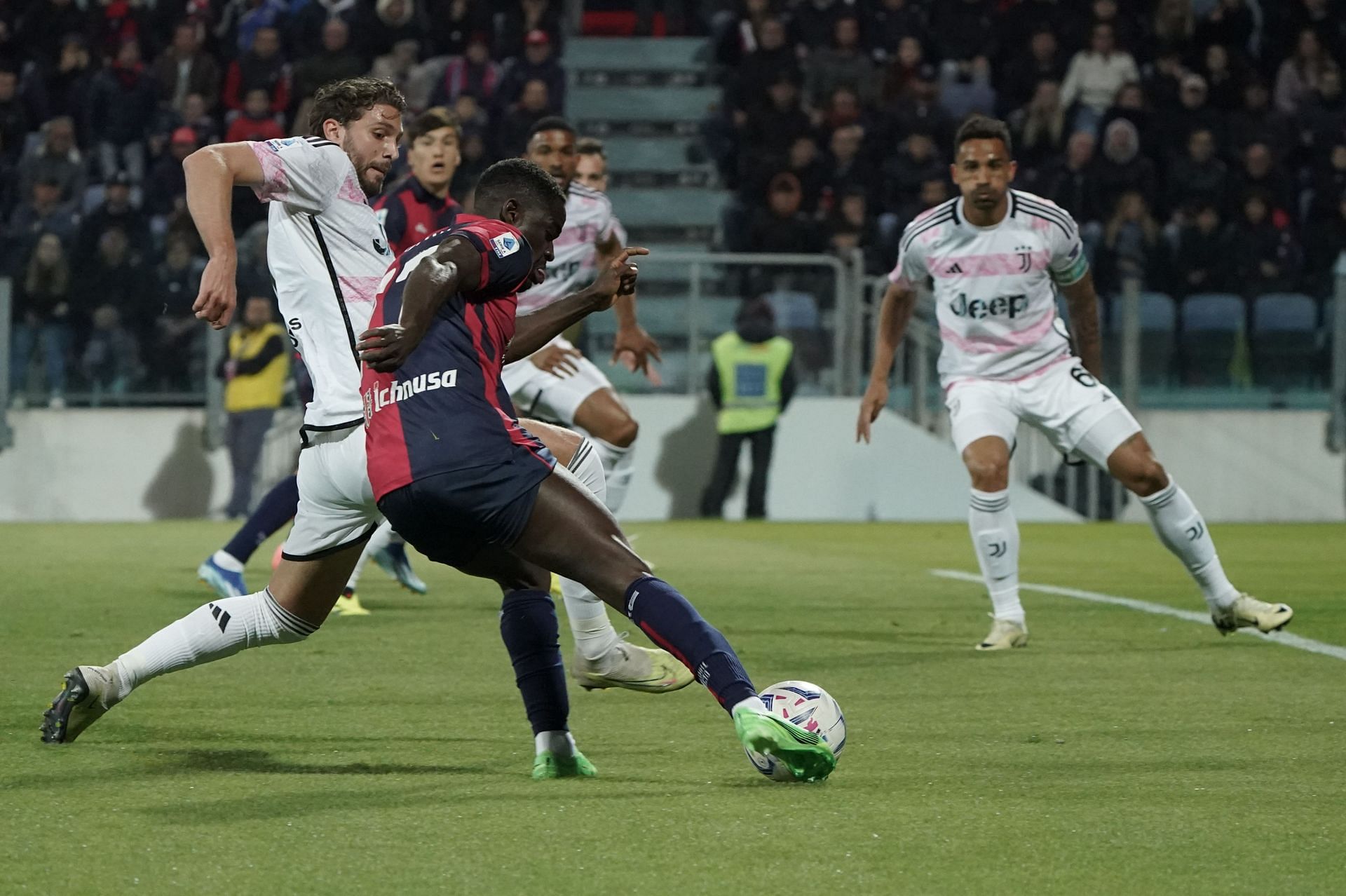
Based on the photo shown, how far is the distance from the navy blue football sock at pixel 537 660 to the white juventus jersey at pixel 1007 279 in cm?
390

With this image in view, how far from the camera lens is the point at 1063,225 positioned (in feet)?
26.7

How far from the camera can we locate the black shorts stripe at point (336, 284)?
553cm

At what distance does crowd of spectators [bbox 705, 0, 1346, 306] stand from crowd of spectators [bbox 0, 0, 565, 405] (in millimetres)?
2383

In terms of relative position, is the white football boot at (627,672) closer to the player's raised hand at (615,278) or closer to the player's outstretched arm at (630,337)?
the player's raised hand at (615,278)

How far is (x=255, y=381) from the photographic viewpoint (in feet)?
53.8

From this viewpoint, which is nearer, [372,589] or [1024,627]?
[1024,627]

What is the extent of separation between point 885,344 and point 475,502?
4647mm

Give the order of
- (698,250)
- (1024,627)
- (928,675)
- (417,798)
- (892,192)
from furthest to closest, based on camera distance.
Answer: (698,250)
(892,192)
(1024,627)
(928,675)
(417,798)

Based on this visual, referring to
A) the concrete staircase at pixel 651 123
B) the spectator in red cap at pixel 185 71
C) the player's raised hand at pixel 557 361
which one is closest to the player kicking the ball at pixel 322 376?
the player's raised hand at pixel 557 361

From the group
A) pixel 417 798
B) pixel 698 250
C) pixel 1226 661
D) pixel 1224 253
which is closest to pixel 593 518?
pixel 417 798

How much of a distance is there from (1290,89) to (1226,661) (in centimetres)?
1494

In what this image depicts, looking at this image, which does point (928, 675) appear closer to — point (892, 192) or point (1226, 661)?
point (1226, 661)

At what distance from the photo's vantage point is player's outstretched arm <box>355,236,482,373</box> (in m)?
4.21

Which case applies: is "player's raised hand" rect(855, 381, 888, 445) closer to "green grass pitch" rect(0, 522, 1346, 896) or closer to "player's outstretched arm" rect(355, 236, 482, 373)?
"green grass pitch" rect(0, 522, 1346, 896)
